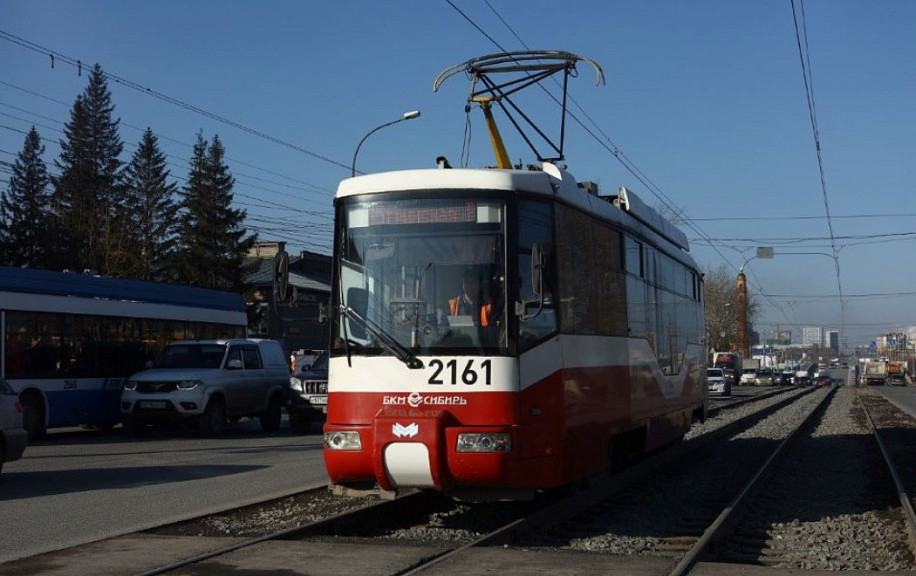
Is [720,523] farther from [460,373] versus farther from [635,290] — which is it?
[635,290]

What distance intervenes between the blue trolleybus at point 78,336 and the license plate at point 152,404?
113 cm

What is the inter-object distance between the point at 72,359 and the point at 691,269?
37.5 feet

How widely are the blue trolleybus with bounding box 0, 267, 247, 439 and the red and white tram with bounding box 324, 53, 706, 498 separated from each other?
11283mm

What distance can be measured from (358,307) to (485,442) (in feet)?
5.69

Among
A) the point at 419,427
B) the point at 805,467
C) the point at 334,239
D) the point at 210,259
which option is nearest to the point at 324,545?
the point at 419,427

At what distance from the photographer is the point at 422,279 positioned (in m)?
9.83

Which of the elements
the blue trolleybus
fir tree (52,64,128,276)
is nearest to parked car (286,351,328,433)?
the blue trolleybus

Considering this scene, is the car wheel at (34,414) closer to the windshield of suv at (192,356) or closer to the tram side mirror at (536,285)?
the windshield of suv at (192,356)

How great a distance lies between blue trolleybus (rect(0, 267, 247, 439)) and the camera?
768 inches

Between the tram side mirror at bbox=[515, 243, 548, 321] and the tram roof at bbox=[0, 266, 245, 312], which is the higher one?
the tram roof at bbox=[0, 266, 245, 312]

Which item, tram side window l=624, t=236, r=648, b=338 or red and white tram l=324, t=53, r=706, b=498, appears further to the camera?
tram side window l=624, t=236, r=648, b=338

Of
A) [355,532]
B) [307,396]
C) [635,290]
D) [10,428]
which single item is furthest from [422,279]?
[307,396]

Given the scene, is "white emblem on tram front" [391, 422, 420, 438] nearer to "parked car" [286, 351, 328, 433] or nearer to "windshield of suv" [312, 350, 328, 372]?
"parked car" [286, 351, 328, 433]

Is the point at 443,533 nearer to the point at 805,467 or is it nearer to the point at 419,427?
the point at 419,427
